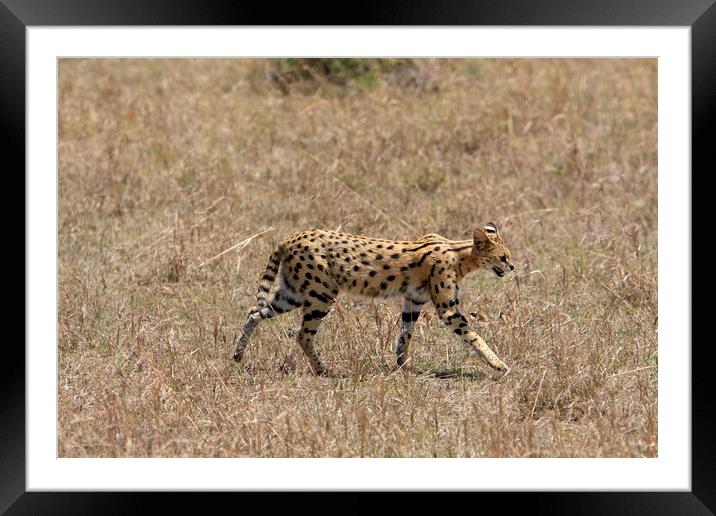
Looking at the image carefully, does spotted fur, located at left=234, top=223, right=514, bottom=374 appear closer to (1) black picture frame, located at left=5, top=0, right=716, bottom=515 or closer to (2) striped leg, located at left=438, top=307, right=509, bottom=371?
(2) striped leg, located at left=438, top=307, right=509, bottom=371

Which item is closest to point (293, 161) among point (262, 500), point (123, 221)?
point (123, 221)

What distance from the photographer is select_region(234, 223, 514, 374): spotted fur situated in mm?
8023

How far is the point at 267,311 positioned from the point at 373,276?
2.58 ft

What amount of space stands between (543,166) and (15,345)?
787cm

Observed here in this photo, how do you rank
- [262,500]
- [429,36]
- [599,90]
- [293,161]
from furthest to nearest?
1. [599,90]
2. [293,161]
3. [429,36]
4. [262,500]

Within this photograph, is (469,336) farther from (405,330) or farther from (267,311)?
(267,311)

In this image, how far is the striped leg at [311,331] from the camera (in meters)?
7.99

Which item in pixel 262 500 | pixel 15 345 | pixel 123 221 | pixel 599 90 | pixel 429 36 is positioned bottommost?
pixel 262 500

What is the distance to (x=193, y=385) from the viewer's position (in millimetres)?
7617

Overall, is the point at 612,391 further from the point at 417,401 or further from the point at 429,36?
the point at 429,36

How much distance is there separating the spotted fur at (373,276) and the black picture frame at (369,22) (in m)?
2.66

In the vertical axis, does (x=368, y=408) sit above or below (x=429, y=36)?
below

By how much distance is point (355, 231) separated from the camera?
10.7 meters

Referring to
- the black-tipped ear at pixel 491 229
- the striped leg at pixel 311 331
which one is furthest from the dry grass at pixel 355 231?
the black-tipped ear at pixel 491 229
